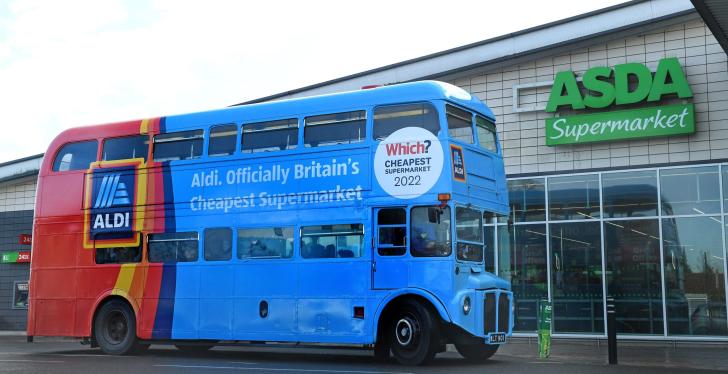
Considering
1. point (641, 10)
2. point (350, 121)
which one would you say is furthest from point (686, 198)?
point (350, 121)

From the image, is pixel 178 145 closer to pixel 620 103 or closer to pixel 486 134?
pixel 486 134

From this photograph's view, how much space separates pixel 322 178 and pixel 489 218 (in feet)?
9.37

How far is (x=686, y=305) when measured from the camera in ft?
65.4

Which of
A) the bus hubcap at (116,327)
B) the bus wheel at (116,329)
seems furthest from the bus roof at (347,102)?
the bus hubcap at (116,327)

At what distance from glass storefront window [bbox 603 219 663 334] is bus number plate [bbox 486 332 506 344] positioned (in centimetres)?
713

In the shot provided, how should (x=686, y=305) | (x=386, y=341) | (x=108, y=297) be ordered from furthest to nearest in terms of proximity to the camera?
(x=686, y=305)
(x=108, y=297)
(x=386, y=341)

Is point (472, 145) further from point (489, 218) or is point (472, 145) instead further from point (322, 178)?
point (322, 178)

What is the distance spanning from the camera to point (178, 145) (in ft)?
55.0

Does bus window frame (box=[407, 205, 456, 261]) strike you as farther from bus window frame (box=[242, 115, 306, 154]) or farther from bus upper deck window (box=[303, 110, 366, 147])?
bus window frame (box=[242, 115, 306, 154])

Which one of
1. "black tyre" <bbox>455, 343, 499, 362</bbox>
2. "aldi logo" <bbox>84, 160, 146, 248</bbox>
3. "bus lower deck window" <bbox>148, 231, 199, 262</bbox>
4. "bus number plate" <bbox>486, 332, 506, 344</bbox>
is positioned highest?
"aldi logo" <bbox>84, 160, 146, 248</bbox>

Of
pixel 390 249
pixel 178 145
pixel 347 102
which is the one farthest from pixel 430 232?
pixel 178 145

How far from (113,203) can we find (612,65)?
38.4ft

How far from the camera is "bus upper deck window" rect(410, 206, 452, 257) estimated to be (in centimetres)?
1377

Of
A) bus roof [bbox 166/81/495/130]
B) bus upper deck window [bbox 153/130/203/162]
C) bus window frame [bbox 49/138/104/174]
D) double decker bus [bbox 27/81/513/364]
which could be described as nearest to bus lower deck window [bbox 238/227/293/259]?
double decker bus [bbox 27/81/513/364]
